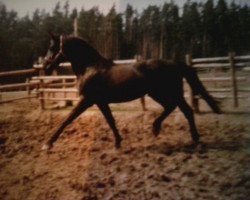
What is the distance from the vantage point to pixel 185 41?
26.0 m

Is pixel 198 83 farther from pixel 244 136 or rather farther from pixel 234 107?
pixel 234 107

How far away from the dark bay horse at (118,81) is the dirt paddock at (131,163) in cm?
35

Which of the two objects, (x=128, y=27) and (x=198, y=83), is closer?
(x=198, y=83)

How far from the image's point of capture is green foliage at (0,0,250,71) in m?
12.4

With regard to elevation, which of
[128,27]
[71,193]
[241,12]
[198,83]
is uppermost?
[128,27]

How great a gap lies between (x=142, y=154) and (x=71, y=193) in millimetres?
1179

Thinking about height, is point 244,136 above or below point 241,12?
below

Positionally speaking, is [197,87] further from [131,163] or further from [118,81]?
[131,163]

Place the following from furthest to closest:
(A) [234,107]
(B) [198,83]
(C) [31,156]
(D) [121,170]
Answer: (A) [234,107]
(B) [198,83]
(C) [31,156]
(D) [121,170]

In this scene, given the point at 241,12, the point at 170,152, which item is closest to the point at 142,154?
the point at 170,152

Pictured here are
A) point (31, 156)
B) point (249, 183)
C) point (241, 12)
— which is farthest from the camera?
point (31, 156)

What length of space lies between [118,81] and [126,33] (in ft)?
59.5

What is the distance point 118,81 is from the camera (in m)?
4.51

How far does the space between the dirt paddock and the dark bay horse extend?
0.35 meters
